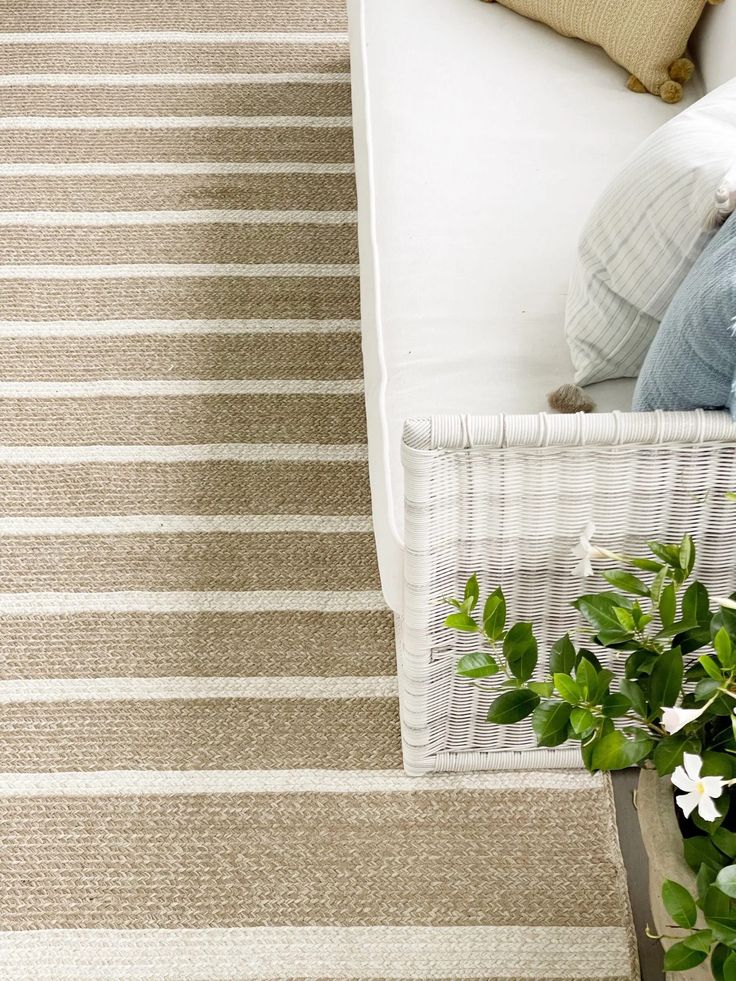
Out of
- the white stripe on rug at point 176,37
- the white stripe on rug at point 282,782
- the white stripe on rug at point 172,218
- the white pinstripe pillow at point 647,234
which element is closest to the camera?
the white pinstripe pillow at point 647,234

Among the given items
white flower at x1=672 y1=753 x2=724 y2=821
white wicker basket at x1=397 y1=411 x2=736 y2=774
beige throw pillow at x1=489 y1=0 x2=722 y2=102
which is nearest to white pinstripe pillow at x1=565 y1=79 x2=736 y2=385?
white wicker basket at x1=397 y1=411 x2=736 y2=774

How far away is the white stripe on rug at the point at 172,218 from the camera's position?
202 centimetres

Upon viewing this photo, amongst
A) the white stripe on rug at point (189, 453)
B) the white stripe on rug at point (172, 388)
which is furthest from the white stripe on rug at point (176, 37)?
the white stripe on rug at point (189, 453)

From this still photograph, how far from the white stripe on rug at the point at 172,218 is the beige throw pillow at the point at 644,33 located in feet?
1.83

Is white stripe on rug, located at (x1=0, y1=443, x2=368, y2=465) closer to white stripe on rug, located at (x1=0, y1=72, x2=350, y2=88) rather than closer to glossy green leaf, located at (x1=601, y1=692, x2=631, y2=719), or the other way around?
glossy green leaf, located at (x1=601, y1=692, x2=631, y2=719)

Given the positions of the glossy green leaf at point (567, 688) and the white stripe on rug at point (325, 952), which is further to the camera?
the white stripe on rug at point (325, 952)

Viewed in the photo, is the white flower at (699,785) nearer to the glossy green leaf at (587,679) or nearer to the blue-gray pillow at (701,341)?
the glossy green leaf at (587,679)

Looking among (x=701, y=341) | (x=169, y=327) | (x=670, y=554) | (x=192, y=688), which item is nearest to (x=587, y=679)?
(x=670, y=554)

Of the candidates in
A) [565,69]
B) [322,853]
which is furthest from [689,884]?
[565,69]

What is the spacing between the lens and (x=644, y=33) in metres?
1.61

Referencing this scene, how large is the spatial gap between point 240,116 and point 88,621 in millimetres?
1185

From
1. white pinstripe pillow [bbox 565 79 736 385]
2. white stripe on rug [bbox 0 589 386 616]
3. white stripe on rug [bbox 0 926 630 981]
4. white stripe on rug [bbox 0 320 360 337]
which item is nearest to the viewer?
white pinstripe pillow [bbox 565 79 736 385]

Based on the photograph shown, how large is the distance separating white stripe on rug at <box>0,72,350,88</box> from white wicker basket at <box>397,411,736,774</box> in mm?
1524

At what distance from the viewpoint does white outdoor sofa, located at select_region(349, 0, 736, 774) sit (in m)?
0.99
